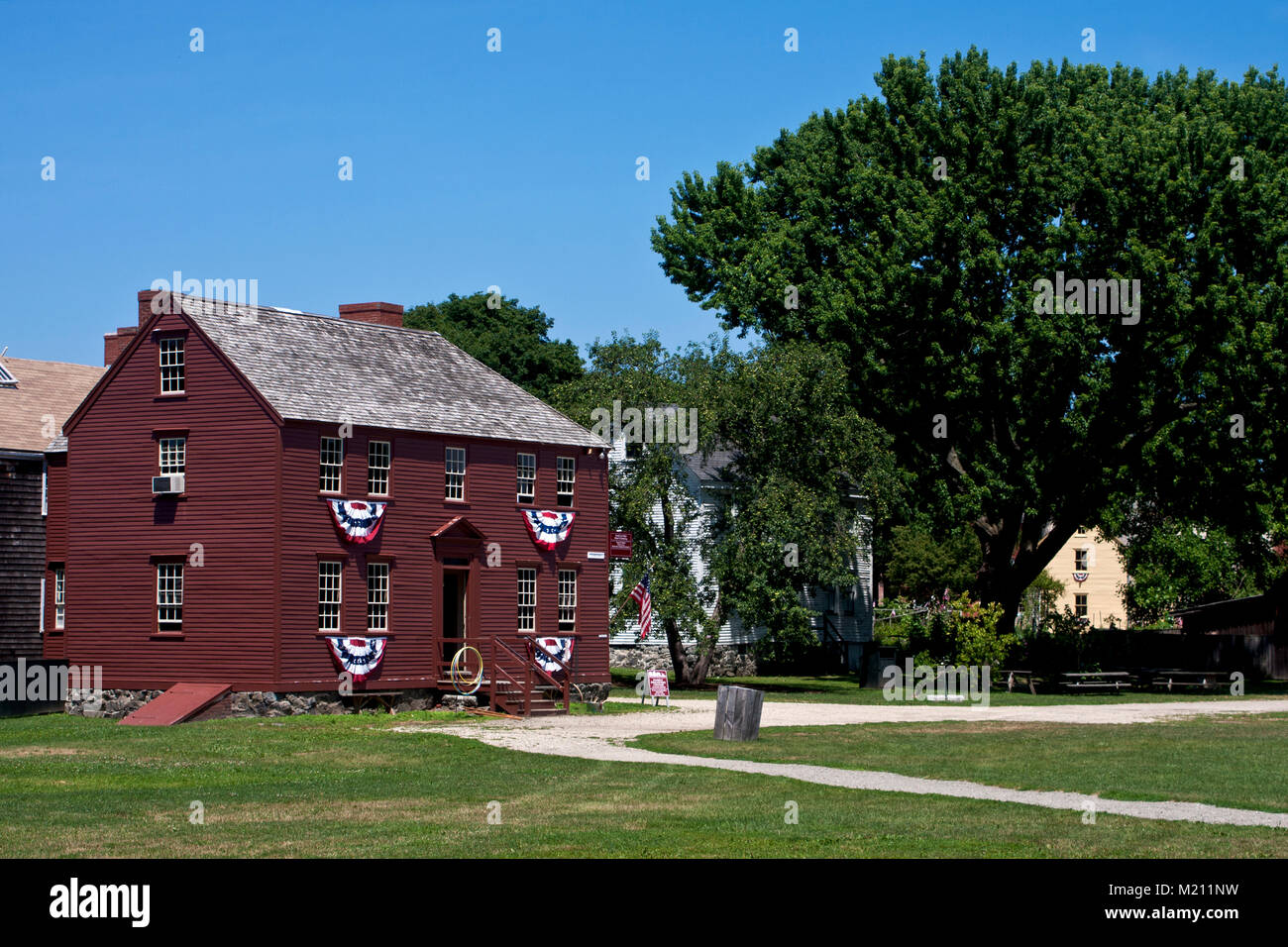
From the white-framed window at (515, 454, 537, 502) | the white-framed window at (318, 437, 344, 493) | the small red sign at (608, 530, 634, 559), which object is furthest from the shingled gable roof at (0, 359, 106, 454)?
the small red sign at (608, 530, 634, 559)

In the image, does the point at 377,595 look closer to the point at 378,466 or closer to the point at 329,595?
the point at 329,595

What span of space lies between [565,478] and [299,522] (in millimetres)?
8484

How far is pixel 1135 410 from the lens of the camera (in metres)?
46.4

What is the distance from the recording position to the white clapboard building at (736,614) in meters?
49.1

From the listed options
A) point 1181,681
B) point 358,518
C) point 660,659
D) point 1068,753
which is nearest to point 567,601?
point 358,518

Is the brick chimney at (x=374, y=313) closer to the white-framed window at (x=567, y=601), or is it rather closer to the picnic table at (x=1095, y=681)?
the white-framed window at (x=567, y=601)

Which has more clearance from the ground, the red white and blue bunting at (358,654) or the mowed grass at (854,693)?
the red white and blue bunting at (358,654)

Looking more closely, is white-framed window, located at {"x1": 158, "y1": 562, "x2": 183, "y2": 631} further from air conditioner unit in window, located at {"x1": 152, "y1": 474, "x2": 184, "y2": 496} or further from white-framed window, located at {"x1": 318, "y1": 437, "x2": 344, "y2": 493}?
white-framed window, located at {"x1": 318, "y1": 437, "x2": 344, "y2": 493}

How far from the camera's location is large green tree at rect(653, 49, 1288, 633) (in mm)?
45219

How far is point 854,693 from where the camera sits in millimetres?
46969

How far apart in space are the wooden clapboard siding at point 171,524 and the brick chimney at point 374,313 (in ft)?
25.7

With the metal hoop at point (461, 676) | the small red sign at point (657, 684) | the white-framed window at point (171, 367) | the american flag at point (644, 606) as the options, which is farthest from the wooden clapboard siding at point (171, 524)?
the american flag at point (644, 606)

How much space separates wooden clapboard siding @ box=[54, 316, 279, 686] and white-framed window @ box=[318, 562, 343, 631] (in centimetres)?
141

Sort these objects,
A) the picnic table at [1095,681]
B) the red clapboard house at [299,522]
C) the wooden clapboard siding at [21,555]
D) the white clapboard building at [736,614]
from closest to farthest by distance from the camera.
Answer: the red clapboard house at [299,522] → the wooden clapboard siding at [21,555] → the picnic table at [1095,681] → the white clapboard building at [736,614]
